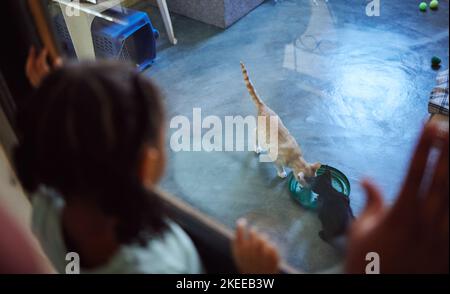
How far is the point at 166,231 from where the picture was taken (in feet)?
2.15

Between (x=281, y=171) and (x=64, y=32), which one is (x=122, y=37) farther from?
(x=281, y=171)

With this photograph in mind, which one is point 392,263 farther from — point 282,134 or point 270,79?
point 270,79

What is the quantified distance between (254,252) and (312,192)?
1093mm

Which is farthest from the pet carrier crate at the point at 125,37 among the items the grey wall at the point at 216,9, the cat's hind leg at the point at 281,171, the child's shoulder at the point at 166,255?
the child's shoulder at the point at 166,255

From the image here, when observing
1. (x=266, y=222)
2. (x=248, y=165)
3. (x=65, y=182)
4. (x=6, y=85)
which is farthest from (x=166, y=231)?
(x=248, y=165)

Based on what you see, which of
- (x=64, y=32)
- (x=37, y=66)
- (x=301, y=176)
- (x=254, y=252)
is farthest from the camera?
(x=64, y=32)

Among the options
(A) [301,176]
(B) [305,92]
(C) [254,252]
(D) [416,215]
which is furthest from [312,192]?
(D) [416,215]

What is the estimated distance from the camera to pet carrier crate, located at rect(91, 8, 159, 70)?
7.30 feet

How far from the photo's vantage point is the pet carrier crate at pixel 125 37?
2225mm

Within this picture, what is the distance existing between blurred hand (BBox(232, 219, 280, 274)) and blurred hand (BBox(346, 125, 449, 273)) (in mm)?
155

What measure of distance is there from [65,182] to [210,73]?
6.24 ft

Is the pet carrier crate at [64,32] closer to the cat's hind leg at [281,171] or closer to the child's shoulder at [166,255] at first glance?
the cat's hind leg at [281,171]

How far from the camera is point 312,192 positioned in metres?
1.66

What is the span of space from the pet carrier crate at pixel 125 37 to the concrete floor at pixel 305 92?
0.35 ft
